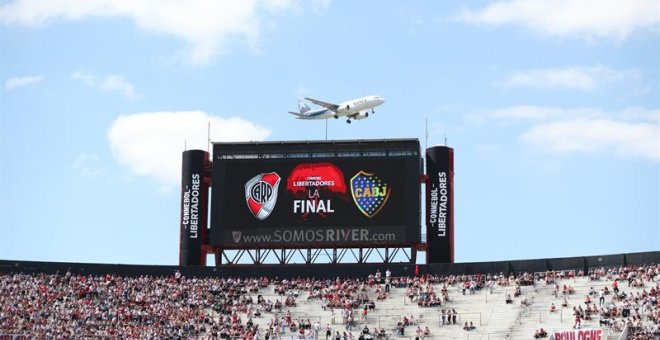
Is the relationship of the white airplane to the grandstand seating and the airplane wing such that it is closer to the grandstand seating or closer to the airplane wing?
the airplane wing

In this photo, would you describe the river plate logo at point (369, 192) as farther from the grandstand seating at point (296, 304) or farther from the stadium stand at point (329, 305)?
the grandstand seating at point (296, 304)

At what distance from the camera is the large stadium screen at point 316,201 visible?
290 feet

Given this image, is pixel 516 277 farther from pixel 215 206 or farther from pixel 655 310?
pixel 215 206

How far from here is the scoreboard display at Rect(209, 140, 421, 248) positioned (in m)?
88.6

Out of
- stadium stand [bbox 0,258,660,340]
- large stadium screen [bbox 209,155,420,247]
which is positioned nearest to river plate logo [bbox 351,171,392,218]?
large stadium screen [bbox 209,155,420,247]

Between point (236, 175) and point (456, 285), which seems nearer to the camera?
point (456, 285)

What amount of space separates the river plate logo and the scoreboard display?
0.06 meters

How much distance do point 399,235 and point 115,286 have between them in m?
17.4

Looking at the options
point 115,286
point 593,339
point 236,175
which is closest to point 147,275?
point 115,286

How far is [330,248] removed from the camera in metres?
89.2

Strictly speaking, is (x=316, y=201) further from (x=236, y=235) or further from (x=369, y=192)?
(x=236, y=235)

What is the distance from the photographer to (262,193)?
9044cm

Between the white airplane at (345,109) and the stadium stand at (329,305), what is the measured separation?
18.3 metres

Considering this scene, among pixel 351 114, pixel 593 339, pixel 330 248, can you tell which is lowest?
pixel 593 339
